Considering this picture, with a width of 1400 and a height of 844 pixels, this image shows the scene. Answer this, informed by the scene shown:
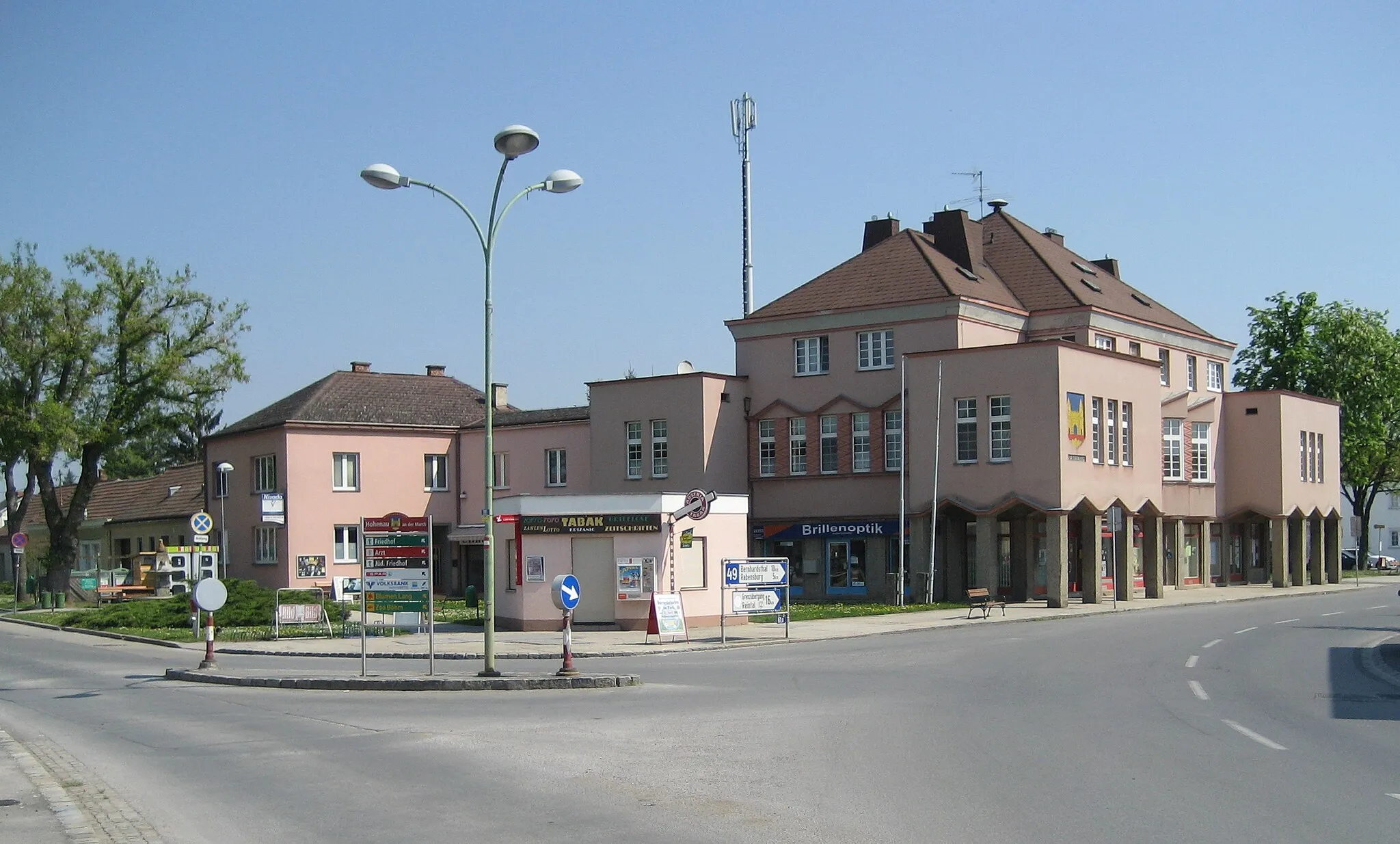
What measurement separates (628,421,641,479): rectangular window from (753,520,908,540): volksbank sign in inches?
198

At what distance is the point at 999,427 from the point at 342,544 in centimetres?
2581

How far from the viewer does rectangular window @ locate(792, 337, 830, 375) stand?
48719mm

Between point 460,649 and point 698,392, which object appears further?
point 698,392

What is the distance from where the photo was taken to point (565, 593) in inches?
845

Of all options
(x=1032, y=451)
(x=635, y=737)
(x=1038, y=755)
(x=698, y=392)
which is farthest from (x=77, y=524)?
(x=1038, y=755)

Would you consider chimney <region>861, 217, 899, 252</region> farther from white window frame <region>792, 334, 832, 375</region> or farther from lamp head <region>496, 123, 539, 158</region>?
lamp head <region>496, 123, 539, 158</region>

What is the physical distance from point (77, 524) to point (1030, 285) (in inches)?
1545

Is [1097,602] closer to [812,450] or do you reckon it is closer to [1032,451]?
[1032,451]

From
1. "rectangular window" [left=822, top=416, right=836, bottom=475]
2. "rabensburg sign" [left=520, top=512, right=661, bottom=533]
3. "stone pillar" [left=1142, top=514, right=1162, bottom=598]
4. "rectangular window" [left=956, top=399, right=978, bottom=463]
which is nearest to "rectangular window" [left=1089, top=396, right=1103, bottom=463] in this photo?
"rectangular window" [left=956, top=399, right=978, bottom=463]

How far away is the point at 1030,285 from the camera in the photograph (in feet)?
170

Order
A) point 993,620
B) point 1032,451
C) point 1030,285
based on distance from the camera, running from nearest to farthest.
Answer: point 993,620 → point 1032,451 → point 1030,285

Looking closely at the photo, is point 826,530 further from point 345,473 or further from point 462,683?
point 462,683

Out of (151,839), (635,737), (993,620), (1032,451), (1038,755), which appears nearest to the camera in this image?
(151,839)

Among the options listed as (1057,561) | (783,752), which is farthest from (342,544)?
(783,752)
